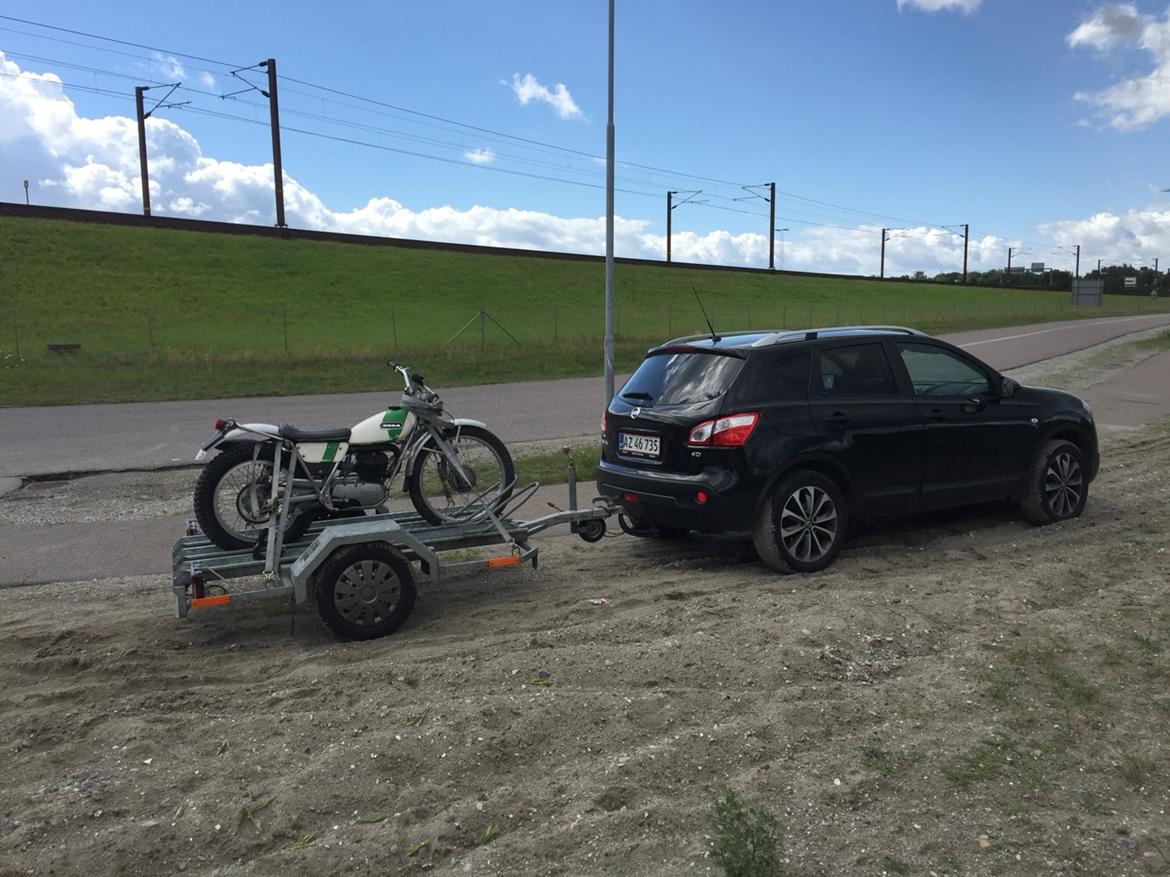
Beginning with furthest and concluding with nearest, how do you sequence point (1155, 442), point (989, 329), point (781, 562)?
point (989, 329) → point (1155, 442) → point (781, 562)

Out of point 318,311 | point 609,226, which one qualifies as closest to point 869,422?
point 609,226

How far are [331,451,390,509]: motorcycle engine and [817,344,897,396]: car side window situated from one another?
3.07m

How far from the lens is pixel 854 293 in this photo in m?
75.6

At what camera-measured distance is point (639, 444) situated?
20.8ft

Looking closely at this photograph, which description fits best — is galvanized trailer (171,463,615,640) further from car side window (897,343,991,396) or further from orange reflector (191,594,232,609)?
car side window (897,343,991,396)

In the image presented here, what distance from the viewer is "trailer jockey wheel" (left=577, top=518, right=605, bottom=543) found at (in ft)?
21.4

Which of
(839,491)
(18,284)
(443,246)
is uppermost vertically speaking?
(443,246)

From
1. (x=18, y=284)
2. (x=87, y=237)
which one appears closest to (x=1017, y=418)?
(x=18, y=284)

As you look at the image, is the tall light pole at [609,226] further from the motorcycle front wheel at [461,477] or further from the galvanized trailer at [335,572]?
the galvanized trailer at [335,572]

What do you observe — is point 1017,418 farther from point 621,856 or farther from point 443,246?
point 443,246

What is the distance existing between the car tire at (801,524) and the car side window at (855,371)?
71 cm

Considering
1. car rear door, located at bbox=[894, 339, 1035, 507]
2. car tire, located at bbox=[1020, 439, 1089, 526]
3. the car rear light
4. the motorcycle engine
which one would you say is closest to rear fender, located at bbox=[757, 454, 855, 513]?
the car rear light

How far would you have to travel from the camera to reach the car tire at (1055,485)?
7273 mm

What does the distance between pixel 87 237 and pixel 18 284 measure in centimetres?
927
